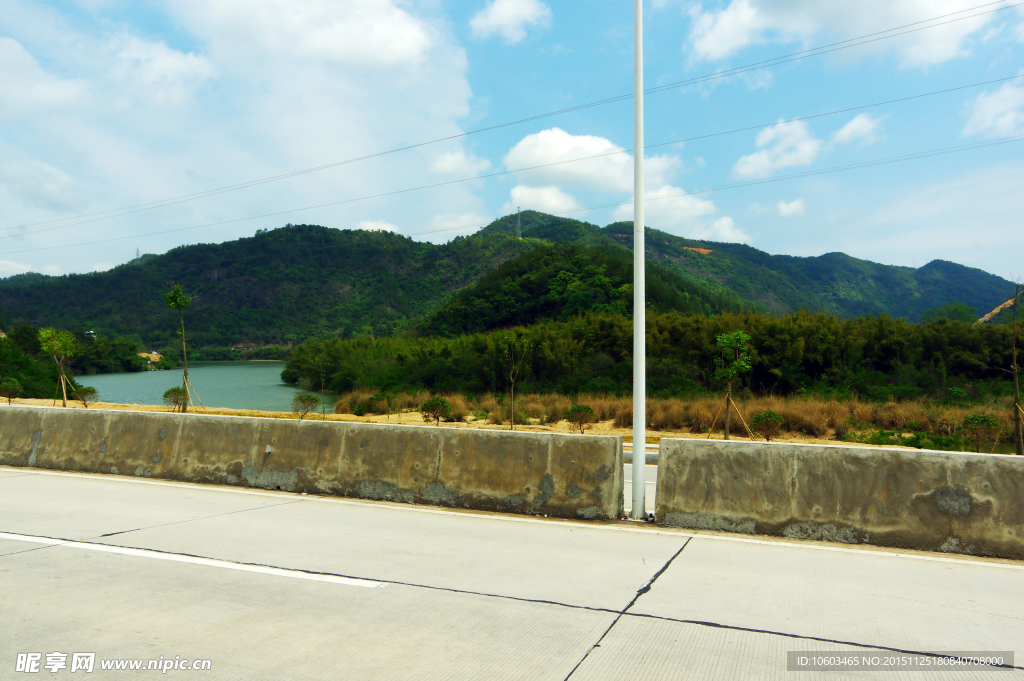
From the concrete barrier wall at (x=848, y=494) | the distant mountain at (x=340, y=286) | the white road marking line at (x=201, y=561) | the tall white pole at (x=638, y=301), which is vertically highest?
the distant mountain at (x=340, y=286)

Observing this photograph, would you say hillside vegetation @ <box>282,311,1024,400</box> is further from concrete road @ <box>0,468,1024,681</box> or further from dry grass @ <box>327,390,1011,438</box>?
concrete road @ <box>0,468,1024,681</box>

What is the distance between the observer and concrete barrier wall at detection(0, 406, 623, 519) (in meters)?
8.52

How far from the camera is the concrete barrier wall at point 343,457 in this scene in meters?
8.52

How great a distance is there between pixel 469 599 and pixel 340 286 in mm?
116163

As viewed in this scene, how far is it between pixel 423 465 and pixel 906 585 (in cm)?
592

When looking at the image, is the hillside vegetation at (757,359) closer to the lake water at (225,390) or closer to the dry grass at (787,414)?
the dry grass at (787,414)

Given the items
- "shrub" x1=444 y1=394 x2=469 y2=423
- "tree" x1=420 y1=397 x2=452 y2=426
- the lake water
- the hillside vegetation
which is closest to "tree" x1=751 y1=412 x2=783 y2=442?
the hillside vegetation

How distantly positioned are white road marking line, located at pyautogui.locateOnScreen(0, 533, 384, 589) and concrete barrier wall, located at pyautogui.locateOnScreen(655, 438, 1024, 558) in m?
4.07

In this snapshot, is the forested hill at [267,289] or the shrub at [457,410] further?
the forested hill at [267,289]

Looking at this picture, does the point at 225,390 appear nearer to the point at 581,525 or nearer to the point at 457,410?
the point at 457,410

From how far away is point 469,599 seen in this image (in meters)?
5.33

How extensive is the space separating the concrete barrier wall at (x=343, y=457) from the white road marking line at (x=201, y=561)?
328cm

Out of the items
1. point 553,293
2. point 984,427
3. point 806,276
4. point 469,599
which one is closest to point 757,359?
point 984,427

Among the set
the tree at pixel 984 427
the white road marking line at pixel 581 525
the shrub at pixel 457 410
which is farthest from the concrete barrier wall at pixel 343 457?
the shrub at pixel 457 410
